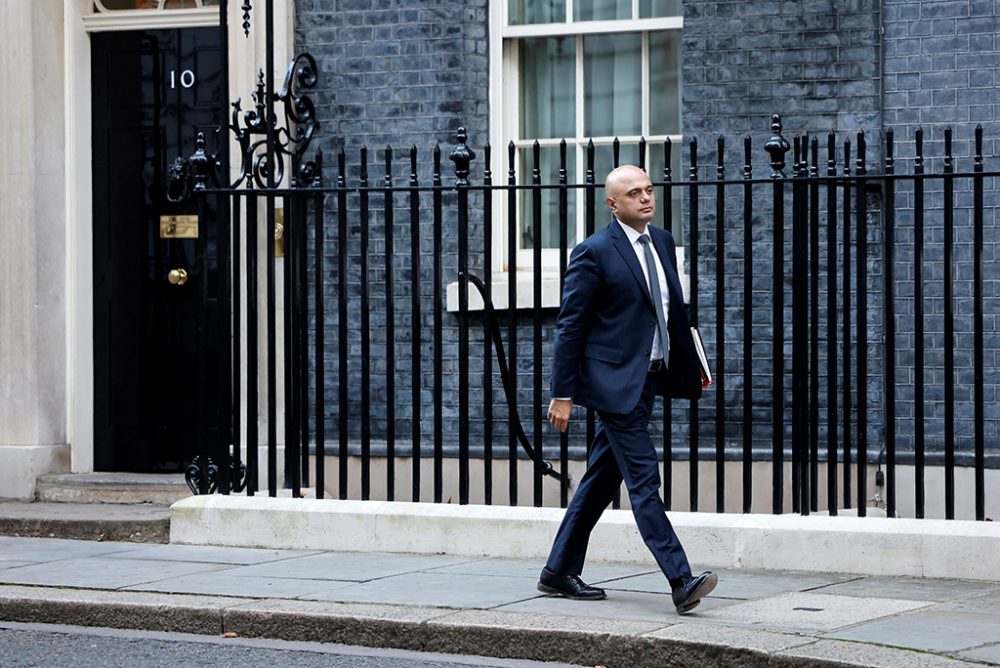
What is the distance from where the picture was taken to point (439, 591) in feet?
24.7

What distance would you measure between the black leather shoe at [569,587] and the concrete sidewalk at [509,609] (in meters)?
0.07

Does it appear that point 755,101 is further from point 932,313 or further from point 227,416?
point 227,416

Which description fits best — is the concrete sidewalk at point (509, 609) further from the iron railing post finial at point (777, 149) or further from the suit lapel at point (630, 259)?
the iron railing post finial at point (777, 149)

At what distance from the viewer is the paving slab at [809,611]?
661 cm

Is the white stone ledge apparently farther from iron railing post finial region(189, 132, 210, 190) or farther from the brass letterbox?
the brass letterbox

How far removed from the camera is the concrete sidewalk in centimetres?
628

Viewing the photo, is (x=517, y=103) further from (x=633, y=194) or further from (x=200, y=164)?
(x=633, y=194)

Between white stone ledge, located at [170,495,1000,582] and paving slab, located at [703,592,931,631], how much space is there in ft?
2.30

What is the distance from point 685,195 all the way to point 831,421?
2.40 m

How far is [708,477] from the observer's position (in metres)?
10.1

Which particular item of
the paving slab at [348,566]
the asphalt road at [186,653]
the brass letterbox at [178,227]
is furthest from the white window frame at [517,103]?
the asphalt road at [186,653]

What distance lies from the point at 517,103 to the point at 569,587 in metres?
4.27

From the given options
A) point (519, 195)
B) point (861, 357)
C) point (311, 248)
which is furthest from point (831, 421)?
point (311, 248)

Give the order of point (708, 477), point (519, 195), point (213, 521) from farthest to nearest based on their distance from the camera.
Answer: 1. point (519, 195)
2. point (708, 477)
3. point (213, 521)
